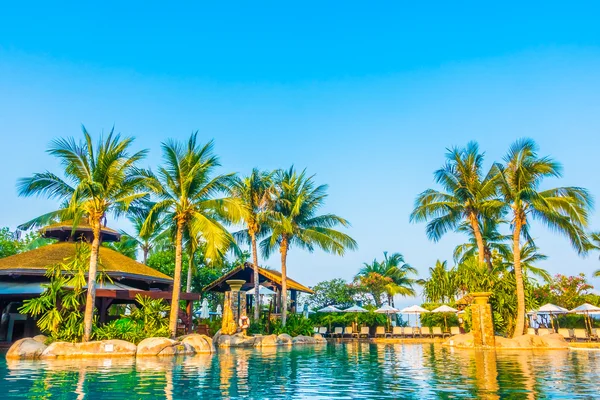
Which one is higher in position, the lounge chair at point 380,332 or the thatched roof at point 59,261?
the thatched roof at point 59,261

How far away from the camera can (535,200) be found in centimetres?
2159

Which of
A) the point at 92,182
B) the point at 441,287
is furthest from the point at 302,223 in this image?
the point at 92,182

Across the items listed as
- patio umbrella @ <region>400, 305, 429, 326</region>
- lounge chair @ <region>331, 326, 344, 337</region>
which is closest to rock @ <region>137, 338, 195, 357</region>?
lounge chair @ <region>331, 326, 344, 337</region>

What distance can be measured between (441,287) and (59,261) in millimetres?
23343

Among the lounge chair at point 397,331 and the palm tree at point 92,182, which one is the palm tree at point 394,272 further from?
the palm tree at point 92,182

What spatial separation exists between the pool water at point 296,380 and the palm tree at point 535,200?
10.6m

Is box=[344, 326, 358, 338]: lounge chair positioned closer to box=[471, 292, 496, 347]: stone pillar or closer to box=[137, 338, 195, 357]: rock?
box=[471, 292, 496, 347]: stone pillar

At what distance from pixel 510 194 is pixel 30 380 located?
66.5ft

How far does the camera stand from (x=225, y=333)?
2375 centimetres

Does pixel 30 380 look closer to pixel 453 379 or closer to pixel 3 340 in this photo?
pixel 453 379

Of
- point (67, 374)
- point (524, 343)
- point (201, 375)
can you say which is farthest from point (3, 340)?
point (524, 343)

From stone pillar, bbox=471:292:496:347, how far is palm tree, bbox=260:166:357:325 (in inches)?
460

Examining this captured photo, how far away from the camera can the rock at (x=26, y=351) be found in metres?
14.6

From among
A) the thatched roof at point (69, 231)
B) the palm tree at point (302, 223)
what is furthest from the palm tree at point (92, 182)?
the palm tree at point (302, 223)
